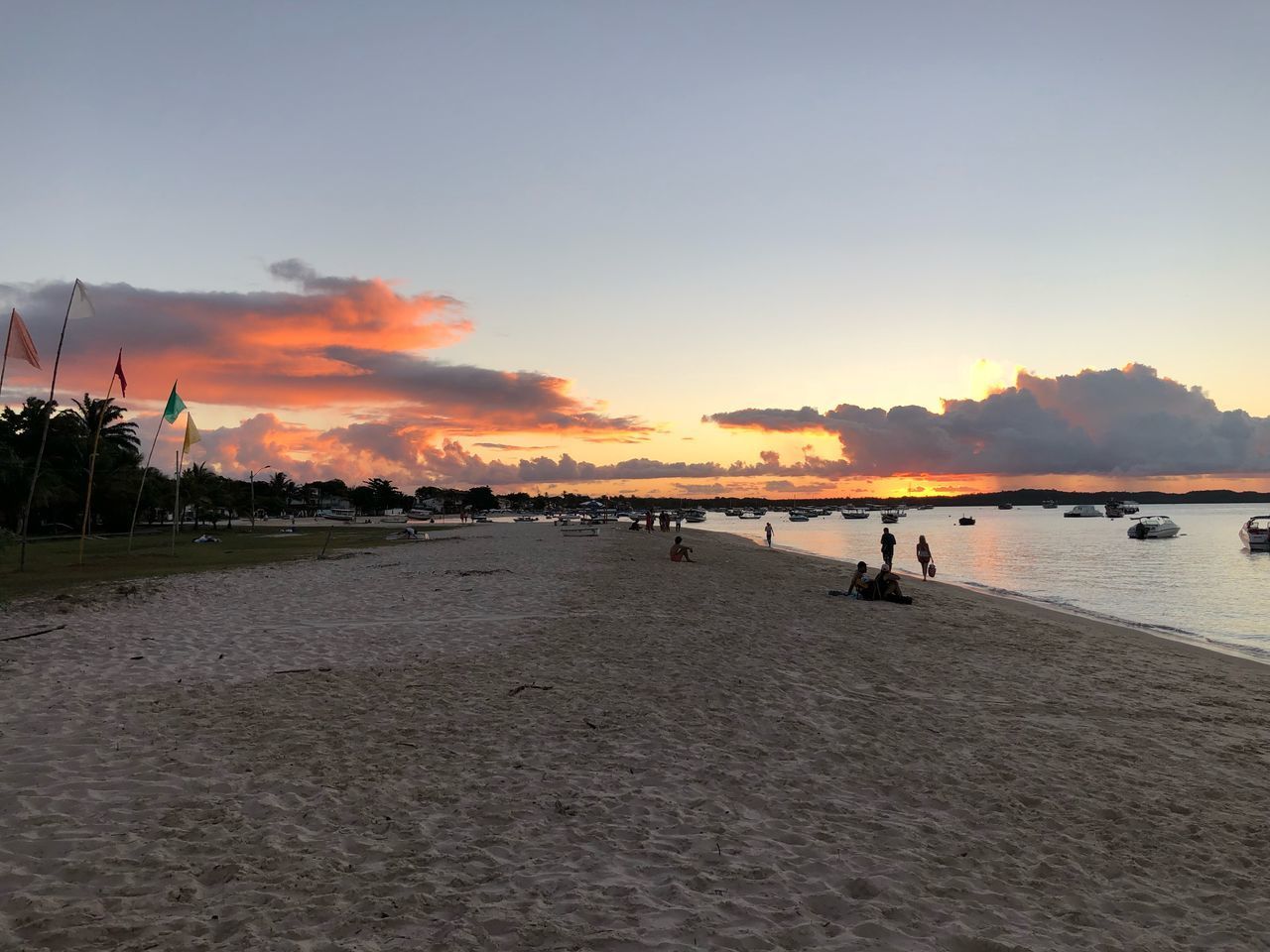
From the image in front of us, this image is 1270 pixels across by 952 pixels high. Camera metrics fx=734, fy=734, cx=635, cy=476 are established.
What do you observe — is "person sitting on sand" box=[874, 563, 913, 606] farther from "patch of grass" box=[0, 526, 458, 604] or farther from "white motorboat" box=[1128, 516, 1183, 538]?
"white motorboat" box=[1128, 516, 1183, 538]

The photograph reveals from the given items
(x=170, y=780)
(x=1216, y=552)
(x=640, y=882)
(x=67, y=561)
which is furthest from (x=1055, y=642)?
(x=1216, y=552)

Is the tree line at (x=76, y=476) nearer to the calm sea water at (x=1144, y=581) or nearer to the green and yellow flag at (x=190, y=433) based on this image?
the green and yellow flag at (x=190, y=433)

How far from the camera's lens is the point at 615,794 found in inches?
281

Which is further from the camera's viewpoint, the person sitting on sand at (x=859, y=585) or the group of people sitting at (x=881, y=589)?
the person sitting on sand at (x=859, y=585)

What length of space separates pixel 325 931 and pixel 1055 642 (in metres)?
17.3

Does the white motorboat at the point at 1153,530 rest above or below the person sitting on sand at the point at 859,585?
below

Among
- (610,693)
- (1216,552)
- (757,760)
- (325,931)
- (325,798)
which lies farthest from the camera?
(1216,552)

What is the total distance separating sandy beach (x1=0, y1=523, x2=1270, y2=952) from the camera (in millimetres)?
5008

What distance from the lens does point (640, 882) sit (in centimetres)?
546

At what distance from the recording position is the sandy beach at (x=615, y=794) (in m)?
5.01

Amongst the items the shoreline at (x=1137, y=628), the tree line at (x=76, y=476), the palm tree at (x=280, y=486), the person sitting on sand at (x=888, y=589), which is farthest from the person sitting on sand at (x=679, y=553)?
the palm tree at (x=280, y=486)

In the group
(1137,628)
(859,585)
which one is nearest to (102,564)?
(859,585)

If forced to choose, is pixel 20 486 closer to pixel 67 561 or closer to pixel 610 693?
pixel 67 561

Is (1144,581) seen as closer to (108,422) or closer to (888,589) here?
(888,589)
